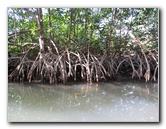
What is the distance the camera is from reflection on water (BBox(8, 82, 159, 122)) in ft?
8.29

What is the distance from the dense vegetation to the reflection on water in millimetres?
254

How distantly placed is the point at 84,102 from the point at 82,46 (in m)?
1.63

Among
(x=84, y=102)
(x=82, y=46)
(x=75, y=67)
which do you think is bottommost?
(x=84, y=102)

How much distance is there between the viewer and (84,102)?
10.2 ft

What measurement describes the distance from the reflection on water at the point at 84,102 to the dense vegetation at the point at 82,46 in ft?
0.83

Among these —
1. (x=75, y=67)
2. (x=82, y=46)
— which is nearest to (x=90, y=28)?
(x=82, y=46)

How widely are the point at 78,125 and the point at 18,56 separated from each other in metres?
2.21

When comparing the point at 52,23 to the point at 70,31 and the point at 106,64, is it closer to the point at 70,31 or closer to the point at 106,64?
the point at 70,31

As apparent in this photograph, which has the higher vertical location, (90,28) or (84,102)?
(90,28)

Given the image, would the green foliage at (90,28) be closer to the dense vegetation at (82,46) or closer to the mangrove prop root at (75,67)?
the dense vegetation at (82,46)

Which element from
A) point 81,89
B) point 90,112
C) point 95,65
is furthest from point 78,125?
point 95,65

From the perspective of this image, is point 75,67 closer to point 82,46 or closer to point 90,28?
point 82,46

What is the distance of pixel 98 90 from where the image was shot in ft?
12.3

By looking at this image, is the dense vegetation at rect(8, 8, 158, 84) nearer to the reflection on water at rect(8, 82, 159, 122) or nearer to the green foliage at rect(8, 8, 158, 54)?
the green foliage at rect(8, 8, 158, 54)
